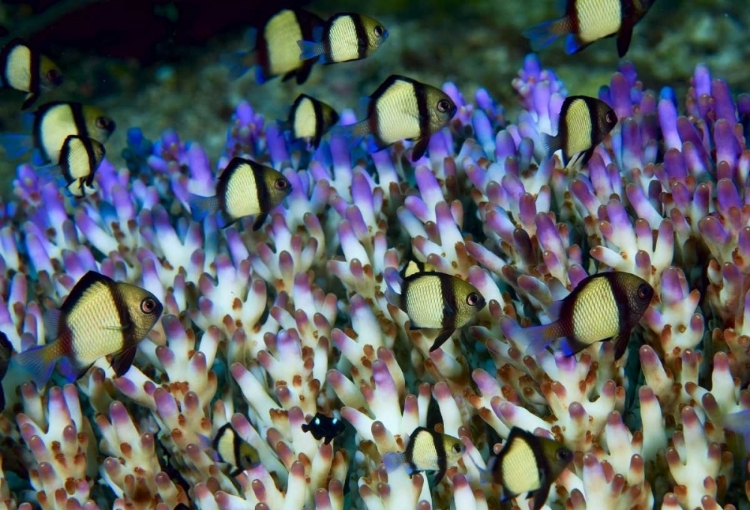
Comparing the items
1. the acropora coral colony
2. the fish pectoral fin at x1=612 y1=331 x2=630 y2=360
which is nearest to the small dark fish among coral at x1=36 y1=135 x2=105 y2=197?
the acropora coral colony

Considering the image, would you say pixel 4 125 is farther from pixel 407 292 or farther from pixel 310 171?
pixel 407 292

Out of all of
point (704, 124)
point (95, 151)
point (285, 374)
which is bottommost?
point (285, 374)

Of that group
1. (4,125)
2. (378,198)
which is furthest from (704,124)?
(4,125)

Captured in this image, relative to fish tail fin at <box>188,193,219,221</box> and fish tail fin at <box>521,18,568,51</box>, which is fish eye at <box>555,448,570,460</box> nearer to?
fish tail fin at <box>188,193,219,221</box>

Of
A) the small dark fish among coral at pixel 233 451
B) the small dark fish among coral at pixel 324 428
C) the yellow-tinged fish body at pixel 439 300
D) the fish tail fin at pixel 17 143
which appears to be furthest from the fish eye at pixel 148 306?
the fish tail fin at pixel 17 143

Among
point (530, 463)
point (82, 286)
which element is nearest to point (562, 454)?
point (530, 463)

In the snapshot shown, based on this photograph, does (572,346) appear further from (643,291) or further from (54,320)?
(54,320)
